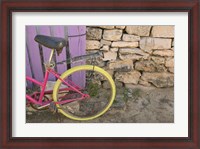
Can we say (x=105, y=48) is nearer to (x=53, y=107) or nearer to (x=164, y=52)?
(x=164, y=52)

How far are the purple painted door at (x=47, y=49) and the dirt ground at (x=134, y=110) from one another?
0.18m

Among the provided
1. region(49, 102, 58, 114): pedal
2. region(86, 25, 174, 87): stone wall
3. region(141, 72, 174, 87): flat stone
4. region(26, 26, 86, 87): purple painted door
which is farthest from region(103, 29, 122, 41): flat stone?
region(49, 102, 58, 114): pedal

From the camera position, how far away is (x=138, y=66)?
213 centimetres

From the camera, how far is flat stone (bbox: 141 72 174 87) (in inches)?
83.1

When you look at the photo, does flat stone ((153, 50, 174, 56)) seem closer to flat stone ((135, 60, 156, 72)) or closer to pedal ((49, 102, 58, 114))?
flat stone ((135, 60, 156, 72))

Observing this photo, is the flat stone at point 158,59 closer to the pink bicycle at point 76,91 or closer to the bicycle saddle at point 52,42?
the pink bicycle at point 76,91

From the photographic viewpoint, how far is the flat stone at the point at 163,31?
6.84ft

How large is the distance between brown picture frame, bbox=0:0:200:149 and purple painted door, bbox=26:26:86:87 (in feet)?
0.31
